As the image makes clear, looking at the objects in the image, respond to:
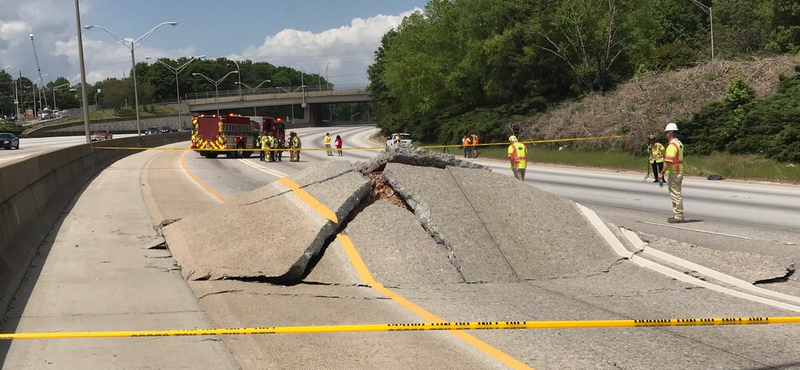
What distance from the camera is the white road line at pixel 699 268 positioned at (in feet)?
25.6

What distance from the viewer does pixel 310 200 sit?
32.8ft

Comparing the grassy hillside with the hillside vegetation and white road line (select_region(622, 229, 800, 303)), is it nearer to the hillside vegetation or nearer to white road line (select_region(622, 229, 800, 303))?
the hillside vegetation

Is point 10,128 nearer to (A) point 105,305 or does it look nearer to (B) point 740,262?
(A) point 105,305

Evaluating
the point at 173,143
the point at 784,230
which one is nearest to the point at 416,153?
the point at 784,230

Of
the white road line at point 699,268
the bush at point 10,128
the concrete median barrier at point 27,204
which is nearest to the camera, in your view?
the white road line at point 699,268

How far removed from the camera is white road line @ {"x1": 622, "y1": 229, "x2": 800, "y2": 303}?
7.79 m

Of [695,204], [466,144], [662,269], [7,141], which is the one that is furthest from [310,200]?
[7,141]

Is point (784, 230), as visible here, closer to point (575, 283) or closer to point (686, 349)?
point (575, 283)

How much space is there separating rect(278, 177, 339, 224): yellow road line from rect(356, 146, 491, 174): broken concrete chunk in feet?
3.12

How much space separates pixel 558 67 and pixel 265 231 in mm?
44345

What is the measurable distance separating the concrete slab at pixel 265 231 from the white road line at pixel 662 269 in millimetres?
3441

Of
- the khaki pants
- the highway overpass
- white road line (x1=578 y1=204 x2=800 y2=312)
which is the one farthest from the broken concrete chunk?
the highway overpass

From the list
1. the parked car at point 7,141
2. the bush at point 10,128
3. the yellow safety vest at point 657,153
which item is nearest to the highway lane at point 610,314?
the yellow safety vest at point 657,153

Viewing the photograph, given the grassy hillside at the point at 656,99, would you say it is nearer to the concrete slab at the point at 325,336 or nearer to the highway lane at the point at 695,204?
the highway lane at the point at 695,204
